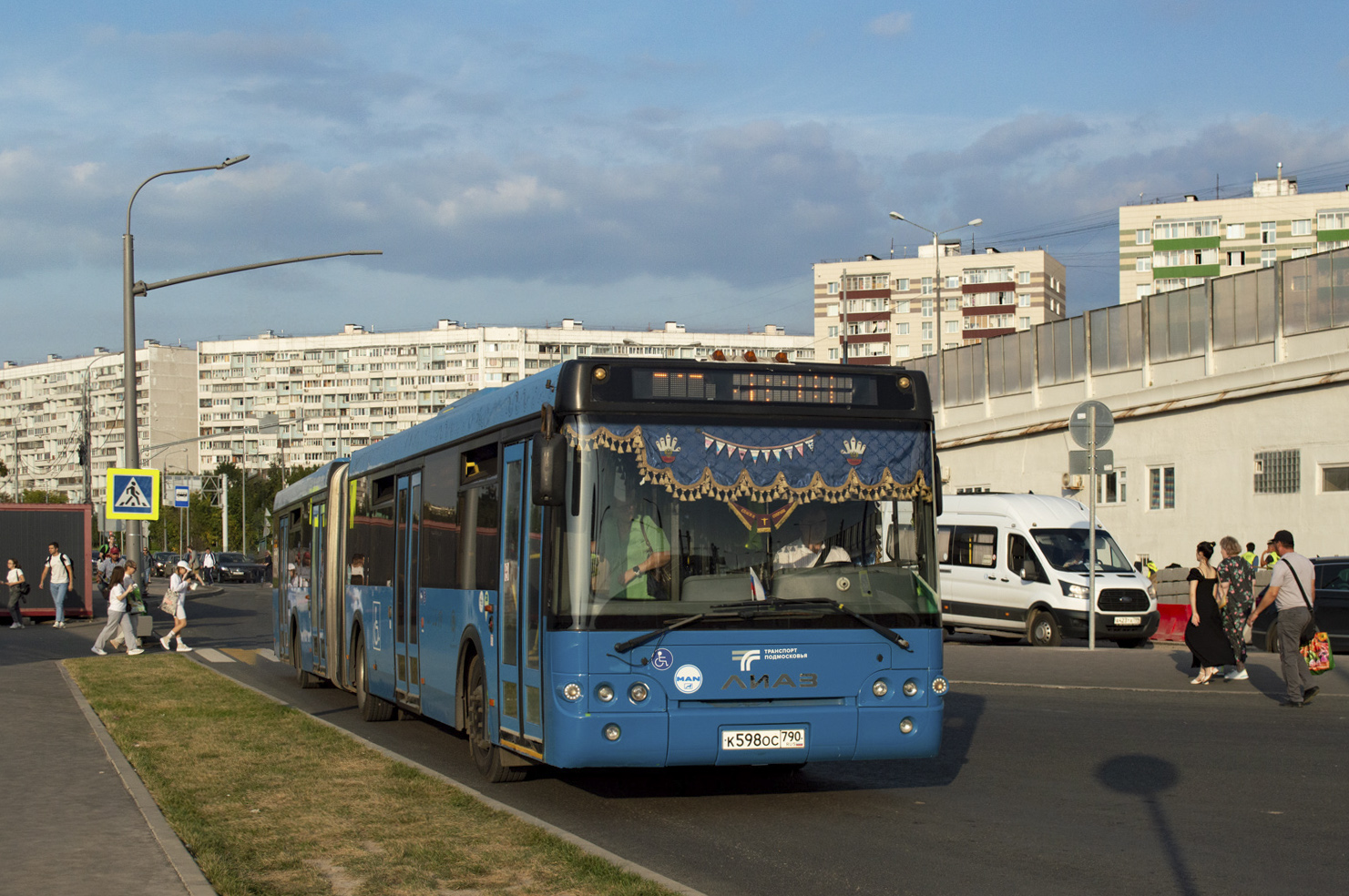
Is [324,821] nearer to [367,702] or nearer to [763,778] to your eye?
[763,778]

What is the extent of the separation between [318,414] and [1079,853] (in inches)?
6194

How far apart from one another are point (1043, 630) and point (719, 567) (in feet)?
57.8

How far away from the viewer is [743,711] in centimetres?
910

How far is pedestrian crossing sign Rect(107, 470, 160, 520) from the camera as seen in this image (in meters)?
25.1

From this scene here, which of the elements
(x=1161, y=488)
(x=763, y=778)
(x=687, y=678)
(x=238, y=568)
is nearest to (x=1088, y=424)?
(x=1161, y=488)

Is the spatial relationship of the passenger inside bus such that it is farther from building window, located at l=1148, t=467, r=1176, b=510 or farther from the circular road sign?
building window, located at l=1148, t=467, r=1176, b=510

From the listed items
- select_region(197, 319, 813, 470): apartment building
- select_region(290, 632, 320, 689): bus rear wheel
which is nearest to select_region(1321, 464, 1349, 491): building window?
select_region(290, 632, 320, 689): bus rear wheel

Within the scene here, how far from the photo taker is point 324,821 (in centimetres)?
891

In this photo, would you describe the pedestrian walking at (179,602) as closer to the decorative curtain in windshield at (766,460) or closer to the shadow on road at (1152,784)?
the shadow on road at (1152,784)

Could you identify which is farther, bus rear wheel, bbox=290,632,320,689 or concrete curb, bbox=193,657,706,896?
bus rear wheel, bbox=290,632,320,689

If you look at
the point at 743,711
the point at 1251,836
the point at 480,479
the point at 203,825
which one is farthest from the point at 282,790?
the point at 1251,836

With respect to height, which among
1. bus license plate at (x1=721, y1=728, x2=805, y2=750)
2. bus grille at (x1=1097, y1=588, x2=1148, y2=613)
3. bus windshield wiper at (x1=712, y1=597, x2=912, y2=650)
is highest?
bus windshield wiper at (x1=712, y1=597, x2=912, y2=650)

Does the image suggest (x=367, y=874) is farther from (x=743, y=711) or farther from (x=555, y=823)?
(x=743, y=711)

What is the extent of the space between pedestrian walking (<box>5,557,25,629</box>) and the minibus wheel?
23.0 meters
